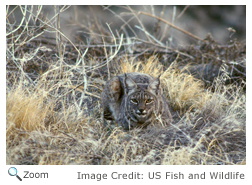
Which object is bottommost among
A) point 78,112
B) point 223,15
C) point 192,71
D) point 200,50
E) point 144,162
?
point 144,162

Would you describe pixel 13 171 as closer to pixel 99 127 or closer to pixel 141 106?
pixel 99 127

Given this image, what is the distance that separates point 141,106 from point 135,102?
0.56ft

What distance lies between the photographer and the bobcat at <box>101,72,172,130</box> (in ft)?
17.5

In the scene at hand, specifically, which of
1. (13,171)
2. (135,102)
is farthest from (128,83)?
(13,171)

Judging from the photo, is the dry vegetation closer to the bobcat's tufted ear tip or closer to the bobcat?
the bobcat

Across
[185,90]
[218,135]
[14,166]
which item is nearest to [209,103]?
[185,90]

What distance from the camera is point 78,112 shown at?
17.4 feet

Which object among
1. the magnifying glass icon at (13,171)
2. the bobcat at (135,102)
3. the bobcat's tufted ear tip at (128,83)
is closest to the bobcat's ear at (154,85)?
the bobcat at (135,102)

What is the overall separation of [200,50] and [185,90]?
207 centimetres

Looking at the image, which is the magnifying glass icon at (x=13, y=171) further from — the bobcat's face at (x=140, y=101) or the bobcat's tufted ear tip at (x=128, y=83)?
the bobcat's tufted ear tip at (x=128, y=83)

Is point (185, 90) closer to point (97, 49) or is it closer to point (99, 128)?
point (99, 128)

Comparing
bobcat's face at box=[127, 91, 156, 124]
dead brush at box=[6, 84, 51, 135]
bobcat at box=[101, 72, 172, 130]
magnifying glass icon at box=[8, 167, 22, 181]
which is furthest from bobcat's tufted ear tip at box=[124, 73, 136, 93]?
magnifying glass icon at box=[8, 167, 22, 181]

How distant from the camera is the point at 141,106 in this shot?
17.2 ft

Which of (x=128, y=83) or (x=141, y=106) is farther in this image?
(x=128, y=83)
